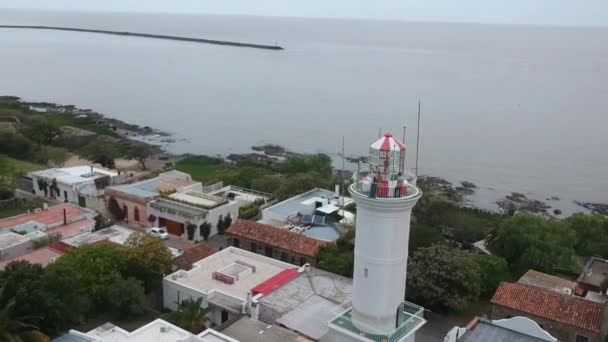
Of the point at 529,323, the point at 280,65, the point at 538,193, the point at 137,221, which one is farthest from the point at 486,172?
the point at 280,65

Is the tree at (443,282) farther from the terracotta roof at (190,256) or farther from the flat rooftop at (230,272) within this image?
the terracotta roof at (190,256)

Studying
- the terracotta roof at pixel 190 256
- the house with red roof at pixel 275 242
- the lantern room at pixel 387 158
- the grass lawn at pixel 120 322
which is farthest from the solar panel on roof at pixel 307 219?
the lantern room at pixel 387 158

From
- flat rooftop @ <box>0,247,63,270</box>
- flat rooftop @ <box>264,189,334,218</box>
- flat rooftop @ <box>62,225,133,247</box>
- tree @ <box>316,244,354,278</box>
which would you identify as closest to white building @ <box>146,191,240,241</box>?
flat rooftop @ <box>264,189,334,218</box>

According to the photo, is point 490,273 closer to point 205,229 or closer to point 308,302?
point 308,302

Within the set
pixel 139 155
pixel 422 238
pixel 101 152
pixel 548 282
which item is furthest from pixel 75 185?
pixel 548 282

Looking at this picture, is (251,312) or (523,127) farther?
(523,127)

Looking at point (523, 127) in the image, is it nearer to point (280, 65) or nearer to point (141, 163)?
point (141, 163)

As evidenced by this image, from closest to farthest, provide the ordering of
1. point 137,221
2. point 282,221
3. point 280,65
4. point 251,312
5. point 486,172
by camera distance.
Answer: point 251,312, point 282,221, point 137,221, point 486,172, point 280,65
